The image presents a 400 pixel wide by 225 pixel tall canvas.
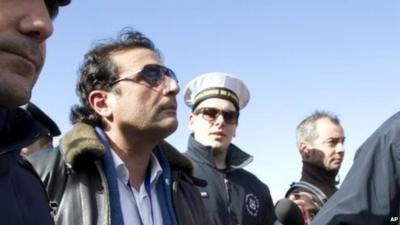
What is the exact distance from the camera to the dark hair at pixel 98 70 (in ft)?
13.6

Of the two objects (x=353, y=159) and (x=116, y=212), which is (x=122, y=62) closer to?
(x=116, y=212)

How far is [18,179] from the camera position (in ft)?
7.11

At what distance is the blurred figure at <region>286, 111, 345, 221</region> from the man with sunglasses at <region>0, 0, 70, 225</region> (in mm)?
3802

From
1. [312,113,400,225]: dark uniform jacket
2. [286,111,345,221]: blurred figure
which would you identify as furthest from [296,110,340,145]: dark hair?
[312,113,400,225]: dark uniform jacket

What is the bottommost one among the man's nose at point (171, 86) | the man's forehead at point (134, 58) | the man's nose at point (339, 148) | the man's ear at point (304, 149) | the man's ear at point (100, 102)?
the man's ear at point (304, 149)

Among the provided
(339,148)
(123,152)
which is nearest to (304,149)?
(339,148)

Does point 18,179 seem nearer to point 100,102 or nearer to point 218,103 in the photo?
point 100,102

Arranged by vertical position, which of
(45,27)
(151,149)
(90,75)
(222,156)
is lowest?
(222,156)

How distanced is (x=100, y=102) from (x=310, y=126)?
9.59ft

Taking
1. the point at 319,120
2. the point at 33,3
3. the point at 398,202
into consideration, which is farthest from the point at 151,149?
the point at 319,120

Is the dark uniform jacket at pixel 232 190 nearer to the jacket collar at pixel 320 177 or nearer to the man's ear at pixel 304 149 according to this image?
the jacket collar at pixel 320 177

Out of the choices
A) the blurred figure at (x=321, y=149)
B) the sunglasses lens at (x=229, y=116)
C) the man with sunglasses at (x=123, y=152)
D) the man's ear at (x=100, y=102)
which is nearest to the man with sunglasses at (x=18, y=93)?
the man with sunglasses at (x=123, y=152)

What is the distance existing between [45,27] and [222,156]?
3.75 metres

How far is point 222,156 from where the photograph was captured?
567 centimetres
